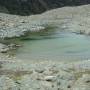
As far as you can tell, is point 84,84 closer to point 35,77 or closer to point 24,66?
point 35,77

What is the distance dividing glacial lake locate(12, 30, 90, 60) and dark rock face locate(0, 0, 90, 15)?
56.5m

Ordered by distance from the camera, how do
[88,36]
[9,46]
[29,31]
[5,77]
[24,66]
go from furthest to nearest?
[29,31], [88,36], [9,46], [24,66], [5,77]

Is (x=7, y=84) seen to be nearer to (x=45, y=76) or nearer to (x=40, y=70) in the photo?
(x=45, y=76)

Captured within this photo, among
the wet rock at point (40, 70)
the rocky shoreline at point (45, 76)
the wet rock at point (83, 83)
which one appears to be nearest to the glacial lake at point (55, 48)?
the rocky shoreline at point (45, 76)

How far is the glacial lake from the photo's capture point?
29969 millimetres

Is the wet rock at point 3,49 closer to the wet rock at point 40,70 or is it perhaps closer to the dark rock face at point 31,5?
the wet rock at point 40,70

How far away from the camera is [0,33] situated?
4722 centimetres

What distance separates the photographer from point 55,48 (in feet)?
114

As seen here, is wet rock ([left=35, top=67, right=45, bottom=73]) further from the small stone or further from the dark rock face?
the dark rock face

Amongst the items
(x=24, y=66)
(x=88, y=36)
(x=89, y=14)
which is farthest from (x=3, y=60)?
(x=89, y=14)

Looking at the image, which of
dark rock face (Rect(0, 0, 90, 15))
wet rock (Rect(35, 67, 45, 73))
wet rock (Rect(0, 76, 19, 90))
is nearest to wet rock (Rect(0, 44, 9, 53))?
wet rock (Rect(35, 67, 45, 73))

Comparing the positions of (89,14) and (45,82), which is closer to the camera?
(45,82)

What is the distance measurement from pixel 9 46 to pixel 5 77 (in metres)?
14.6

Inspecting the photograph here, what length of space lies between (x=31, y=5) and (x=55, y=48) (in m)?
75.5
